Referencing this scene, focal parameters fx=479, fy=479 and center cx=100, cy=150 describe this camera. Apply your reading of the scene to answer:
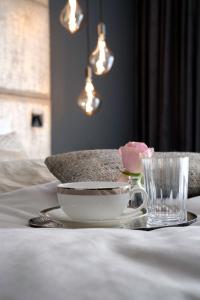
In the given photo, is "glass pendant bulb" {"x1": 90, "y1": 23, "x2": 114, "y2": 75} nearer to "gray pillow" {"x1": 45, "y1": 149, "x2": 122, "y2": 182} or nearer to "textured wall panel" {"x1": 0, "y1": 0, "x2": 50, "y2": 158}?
"textured wall panel" {"x1": 0, "y1": 0, "x2": 50, "y2": 158}

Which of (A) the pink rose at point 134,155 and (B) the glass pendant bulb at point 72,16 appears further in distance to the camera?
(B) the glass pendant bulb at point 72,16

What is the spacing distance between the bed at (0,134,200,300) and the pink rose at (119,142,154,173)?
0.37m

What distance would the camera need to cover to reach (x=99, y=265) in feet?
1.61

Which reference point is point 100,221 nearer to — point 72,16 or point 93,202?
point 93,202

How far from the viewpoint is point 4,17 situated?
285 centimetres

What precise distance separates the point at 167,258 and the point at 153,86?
3.89 m

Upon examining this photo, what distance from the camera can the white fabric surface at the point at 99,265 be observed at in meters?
0.44

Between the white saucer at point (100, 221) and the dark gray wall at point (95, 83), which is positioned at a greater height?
the dark gray wall at point (95, 83)

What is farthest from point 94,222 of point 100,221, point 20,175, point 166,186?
point 20,175

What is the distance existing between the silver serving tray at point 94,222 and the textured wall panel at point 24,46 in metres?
2.00

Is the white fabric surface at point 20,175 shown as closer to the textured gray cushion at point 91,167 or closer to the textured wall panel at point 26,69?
the textured gray cushion at point 91,167

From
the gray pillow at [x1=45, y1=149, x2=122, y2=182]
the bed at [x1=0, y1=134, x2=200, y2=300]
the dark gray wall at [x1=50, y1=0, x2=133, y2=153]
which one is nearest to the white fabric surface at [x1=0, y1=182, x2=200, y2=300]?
the bed at [x1=0, y1=134, x2=200, y2=300]

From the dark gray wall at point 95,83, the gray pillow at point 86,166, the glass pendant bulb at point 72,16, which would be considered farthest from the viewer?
the dark gray wall at point 95,83

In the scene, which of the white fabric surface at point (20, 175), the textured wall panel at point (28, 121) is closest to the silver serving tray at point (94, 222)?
the white fabric surface at point (20, 175)
